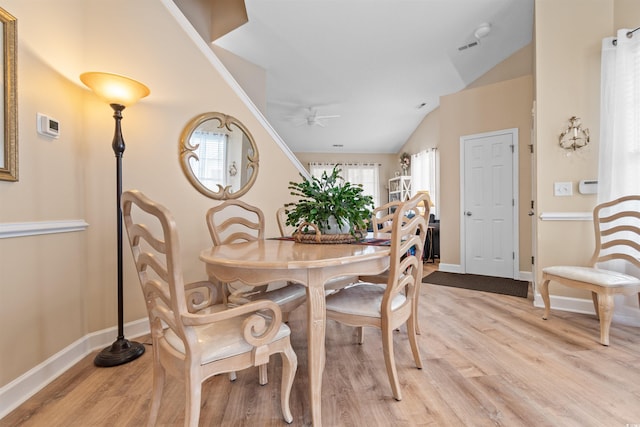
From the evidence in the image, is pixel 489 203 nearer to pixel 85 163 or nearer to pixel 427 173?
pixel 427 173

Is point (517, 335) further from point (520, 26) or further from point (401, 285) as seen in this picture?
point (520, 26)

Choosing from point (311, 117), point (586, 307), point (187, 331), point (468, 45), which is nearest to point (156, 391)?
point (187, 331)

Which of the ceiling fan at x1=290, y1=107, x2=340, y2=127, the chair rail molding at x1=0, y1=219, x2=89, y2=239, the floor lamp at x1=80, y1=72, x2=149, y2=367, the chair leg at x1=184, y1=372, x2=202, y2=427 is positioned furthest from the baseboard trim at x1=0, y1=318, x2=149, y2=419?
the ceiling fan at x1=290, y1=107, x2=340, y2=127

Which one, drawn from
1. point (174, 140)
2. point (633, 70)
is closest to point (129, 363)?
point (174, 140)

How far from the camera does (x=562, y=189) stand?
2627mm

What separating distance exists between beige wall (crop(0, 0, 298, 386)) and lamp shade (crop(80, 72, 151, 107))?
22 cm

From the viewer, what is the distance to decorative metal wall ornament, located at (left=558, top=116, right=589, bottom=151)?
2543 millimetres

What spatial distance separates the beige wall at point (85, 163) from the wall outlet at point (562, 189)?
123 inches

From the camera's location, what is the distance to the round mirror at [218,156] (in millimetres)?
2418

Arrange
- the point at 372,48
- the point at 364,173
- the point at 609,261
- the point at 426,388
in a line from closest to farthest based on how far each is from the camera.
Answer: the point at 426,388 < the point at 609,261 < the point at 372,48 < the point at 364,173

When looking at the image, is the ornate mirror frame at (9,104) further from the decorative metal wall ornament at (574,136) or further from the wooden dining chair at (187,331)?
the decorative metal wall ornament at (574,136)

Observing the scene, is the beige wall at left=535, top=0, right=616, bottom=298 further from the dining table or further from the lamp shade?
the lamp shade

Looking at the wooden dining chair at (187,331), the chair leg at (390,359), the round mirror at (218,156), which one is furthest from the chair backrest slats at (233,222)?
the chair leg at (390,359)

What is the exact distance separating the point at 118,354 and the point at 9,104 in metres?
1.47
